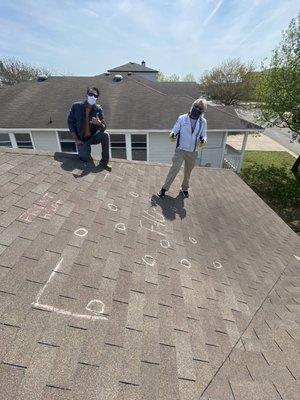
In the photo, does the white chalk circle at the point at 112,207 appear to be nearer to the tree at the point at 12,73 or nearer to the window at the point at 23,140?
the window at the point at 23,140

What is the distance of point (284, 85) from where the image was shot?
1611 cm

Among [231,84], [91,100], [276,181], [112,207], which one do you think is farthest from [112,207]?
[231,84]

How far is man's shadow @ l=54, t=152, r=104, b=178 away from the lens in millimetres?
4620

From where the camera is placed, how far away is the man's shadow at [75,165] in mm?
4620

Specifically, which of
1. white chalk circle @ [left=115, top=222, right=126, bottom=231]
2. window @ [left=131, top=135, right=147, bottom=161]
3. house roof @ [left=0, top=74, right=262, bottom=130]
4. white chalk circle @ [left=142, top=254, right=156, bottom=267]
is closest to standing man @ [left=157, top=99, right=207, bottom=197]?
white chalk circle @ [left=115, top=222, right=126, bottom=231]

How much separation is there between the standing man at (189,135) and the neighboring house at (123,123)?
8706mm

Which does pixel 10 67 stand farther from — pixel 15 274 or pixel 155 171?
pixel 15 274

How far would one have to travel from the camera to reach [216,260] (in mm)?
3934

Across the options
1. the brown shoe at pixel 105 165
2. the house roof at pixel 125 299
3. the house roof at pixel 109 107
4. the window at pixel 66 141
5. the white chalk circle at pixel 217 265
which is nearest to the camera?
the house roof at pixel 125 299

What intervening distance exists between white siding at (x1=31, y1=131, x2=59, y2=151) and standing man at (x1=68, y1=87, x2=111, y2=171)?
10.2 meters

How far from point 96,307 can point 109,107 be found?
1483 cm

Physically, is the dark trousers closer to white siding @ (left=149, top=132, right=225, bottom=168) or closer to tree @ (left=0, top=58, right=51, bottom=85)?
white siding @ (left=149, top=132, right=225, bottom=168)

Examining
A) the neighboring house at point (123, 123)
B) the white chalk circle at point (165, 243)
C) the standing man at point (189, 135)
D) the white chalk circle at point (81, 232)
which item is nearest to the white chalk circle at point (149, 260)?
the white chalk circle at point (165, 243)

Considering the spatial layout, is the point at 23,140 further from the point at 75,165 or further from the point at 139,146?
the point at 75,165
